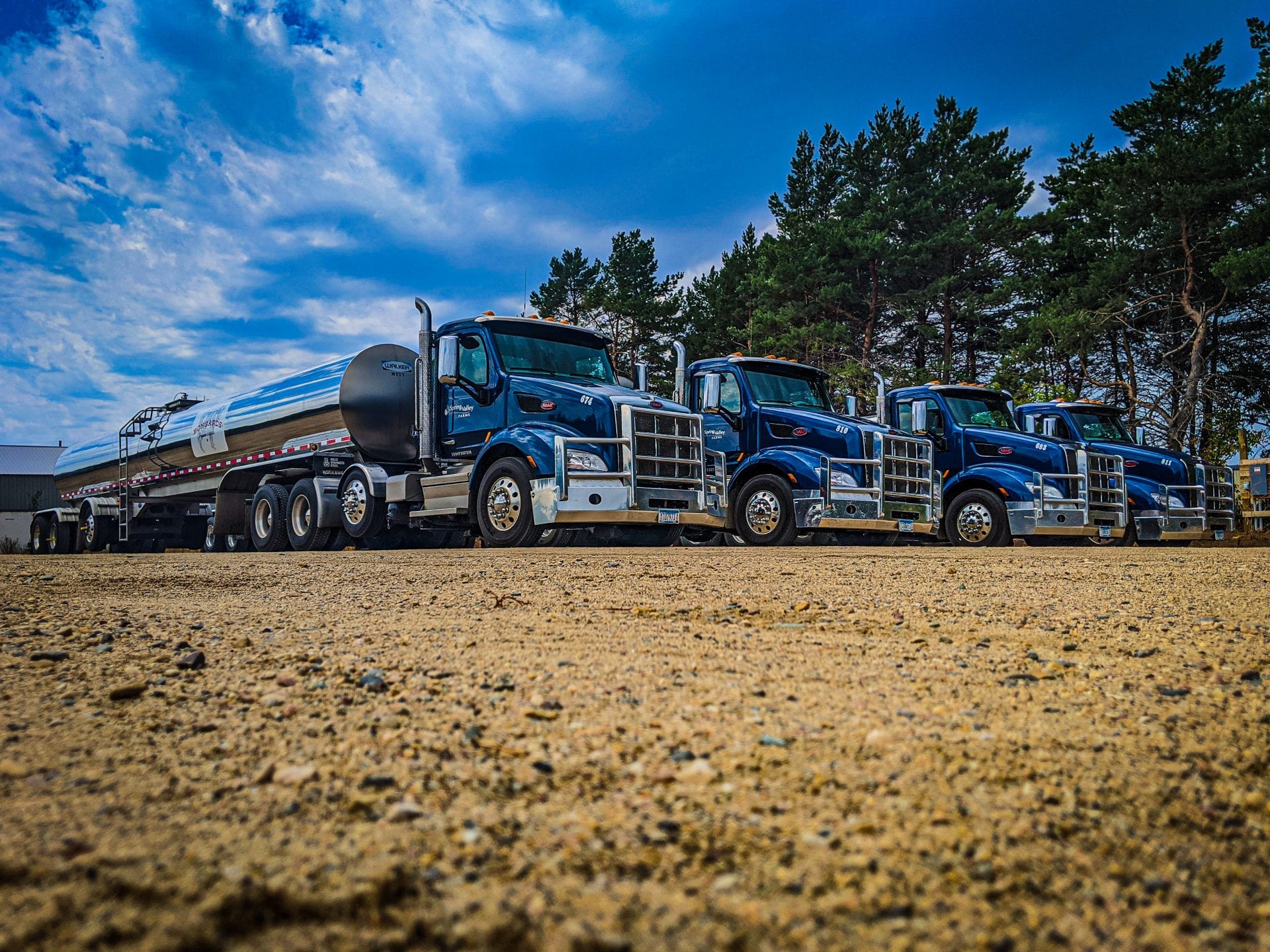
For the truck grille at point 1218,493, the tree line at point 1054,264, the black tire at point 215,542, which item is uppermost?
the tree line at point 1054,264

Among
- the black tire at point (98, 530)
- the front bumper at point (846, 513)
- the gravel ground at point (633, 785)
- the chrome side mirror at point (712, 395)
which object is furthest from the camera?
the black tire at point (98, 530)

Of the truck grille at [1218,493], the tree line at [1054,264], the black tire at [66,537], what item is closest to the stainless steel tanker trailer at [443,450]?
the black tire at [66,537]

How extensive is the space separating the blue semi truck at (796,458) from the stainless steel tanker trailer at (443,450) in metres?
1.00

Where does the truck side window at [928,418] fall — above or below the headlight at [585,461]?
above

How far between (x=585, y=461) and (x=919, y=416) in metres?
7.26

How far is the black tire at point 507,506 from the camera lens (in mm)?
10750

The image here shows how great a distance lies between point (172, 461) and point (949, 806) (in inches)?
733

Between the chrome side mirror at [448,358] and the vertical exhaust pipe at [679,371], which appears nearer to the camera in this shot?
the chrome side mirror at [448,358]

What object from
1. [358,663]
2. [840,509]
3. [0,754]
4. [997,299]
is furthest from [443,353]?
[997,299]

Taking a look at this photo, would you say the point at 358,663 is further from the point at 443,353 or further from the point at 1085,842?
the point at 443,353

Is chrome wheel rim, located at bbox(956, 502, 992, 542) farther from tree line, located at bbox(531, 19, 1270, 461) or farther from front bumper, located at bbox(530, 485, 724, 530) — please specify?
tree line, located at bbox(531, 19, 1270, 461)

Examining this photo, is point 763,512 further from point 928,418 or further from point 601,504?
point 928,418

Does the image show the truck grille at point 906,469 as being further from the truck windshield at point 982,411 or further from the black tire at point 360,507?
the black tire at point 360,507

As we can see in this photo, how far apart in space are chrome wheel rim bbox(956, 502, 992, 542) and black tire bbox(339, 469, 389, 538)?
32.2 ft
